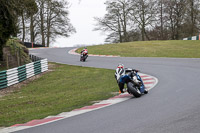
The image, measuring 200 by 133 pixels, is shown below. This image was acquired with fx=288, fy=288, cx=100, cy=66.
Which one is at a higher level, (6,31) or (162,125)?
(6,31)

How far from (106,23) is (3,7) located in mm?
45335

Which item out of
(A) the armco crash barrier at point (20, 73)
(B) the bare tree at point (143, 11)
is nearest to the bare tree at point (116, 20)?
(B) the bare tree at point (143, 11)

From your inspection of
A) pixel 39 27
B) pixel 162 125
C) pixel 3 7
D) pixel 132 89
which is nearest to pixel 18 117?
pixel 132 89

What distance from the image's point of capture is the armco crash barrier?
15.5 metres

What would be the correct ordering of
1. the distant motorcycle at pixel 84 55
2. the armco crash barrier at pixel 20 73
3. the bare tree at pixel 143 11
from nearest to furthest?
the armco crash barrier at pixel 20 73
the distant motorcycle at pixel 84 55
the bare tree at pixel 143 11

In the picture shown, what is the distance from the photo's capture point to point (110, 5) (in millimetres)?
58250

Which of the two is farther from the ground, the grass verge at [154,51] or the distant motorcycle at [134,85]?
the grass verge at [154,51]

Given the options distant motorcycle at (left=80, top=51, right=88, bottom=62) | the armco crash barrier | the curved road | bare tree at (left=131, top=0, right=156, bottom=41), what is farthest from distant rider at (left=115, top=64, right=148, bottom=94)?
bare tree at (left=131, top=0, right=156, bottom=41)

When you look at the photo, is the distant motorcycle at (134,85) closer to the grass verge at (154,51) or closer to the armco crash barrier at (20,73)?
the armco crash barrier at (20,73)

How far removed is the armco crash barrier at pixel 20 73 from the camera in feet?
50.8

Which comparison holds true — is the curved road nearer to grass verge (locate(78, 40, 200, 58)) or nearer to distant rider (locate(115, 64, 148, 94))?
distant rider (locate(115, 64, 148, 94))

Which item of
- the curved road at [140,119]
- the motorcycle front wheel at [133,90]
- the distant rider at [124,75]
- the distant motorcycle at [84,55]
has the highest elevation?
the distant motorcycle at [84,55]

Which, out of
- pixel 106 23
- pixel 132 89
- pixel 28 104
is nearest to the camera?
pixel 132 89

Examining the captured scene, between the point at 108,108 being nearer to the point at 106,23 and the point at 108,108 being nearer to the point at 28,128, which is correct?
the point at 28,128
